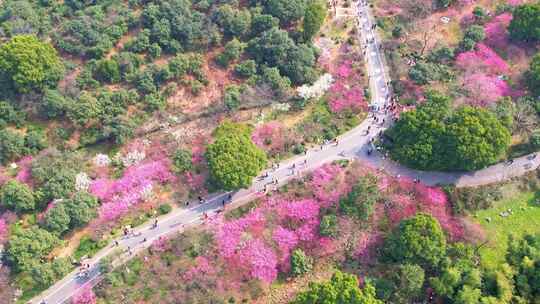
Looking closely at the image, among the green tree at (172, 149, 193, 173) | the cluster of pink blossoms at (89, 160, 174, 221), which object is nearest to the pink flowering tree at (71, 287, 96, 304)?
the cluster of pink blossoms at (89, 160, 174, 221)

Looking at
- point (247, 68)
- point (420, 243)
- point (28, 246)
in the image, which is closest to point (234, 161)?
point (247, 68)

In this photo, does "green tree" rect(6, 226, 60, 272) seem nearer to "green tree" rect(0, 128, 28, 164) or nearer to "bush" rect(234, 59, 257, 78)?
"green tree" rect(0, 128, 28, 164)

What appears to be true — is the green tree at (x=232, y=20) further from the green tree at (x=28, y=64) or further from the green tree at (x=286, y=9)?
the green tree at (x=28, y=64)

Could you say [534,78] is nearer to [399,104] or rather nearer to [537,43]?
[537,43]

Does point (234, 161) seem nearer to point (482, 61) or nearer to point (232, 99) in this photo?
point (232, 99)

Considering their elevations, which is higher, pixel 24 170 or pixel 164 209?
pixel 24 170

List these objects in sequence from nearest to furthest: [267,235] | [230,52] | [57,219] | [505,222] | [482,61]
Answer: [57,219], [267,235], [505,222], [482,61], [230,52]
